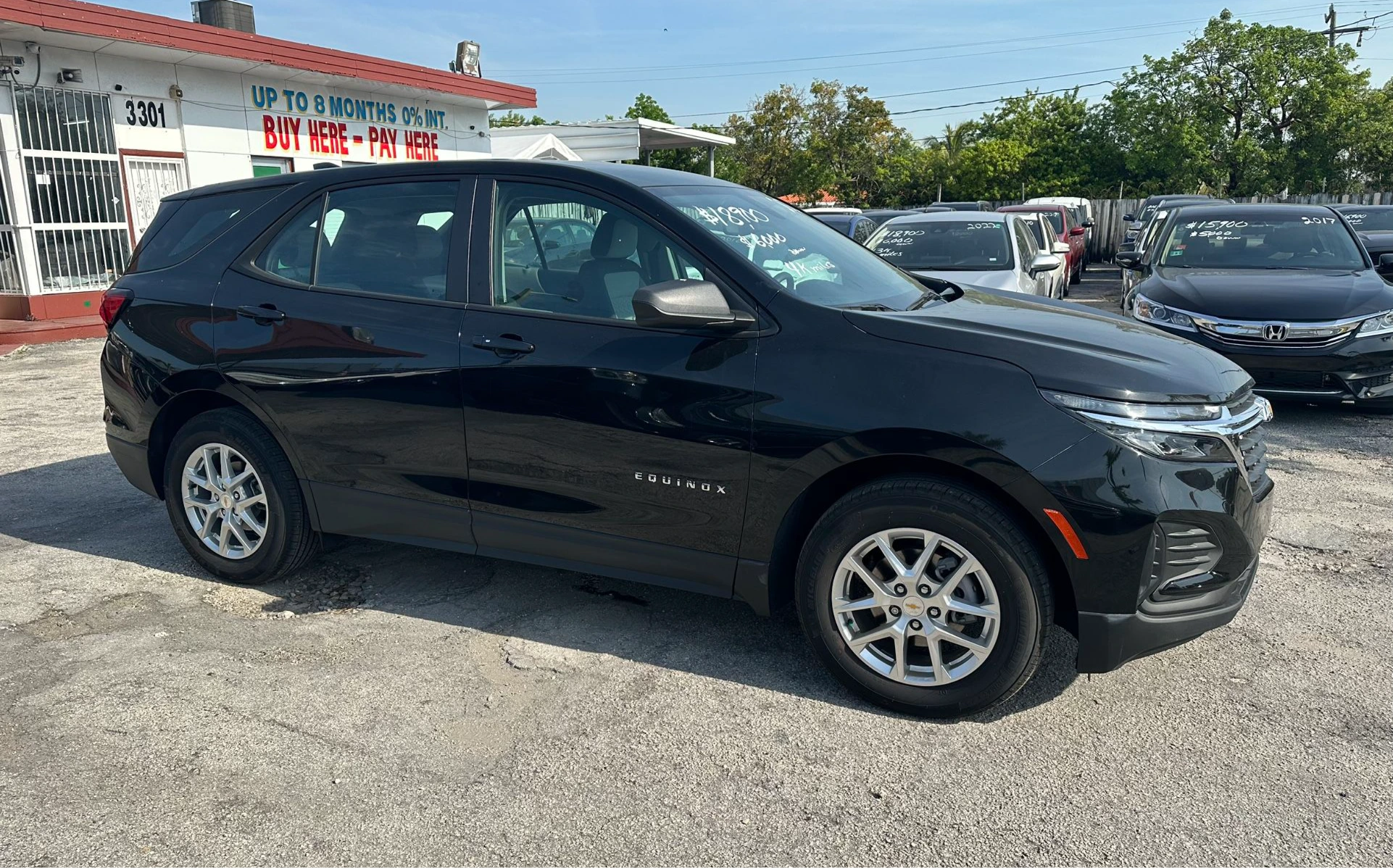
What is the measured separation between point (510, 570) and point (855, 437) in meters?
2.15

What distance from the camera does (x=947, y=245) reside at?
33.2 feet

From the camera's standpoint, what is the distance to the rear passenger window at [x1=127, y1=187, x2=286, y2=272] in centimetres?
473

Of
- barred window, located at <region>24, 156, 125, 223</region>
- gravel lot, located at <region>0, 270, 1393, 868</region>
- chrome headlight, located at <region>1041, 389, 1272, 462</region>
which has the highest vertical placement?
barred window, located at <region>24, 156, 125, 223</region>

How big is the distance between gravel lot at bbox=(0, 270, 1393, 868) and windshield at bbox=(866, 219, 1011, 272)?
207 inches

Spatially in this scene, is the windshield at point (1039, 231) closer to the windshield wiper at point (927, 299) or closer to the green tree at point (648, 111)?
the windshield wiper at point (927, 299)

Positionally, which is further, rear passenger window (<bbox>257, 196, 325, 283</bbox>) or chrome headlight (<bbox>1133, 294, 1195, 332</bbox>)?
chrome headlight (<bbox>1133, 294, 1195, 332</bbox>)

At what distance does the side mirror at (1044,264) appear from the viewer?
9.45m

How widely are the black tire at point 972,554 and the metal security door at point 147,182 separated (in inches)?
559

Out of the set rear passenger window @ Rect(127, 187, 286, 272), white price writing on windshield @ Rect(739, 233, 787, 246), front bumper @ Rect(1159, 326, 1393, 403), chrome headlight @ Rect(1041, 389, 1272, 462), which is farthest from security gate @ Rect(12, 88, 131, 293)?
chrome headlight @ Rect(1041, 389, 1272, 462)

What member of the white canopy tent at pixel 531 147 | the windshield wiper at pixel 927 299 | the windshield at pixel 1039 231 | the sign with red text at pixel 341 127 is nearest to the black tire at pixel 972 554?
the windshield wiper at pixel 927 299

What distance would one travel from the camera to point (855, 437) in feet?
11.1

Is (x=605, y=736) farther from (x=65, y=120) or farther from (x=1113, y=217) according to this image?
(x=1113, y=217)

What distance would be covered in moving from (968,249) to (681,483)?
7.14 m

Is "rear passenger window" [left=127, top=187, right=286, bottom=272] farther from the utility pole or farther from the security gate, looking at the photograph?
the utility pole
